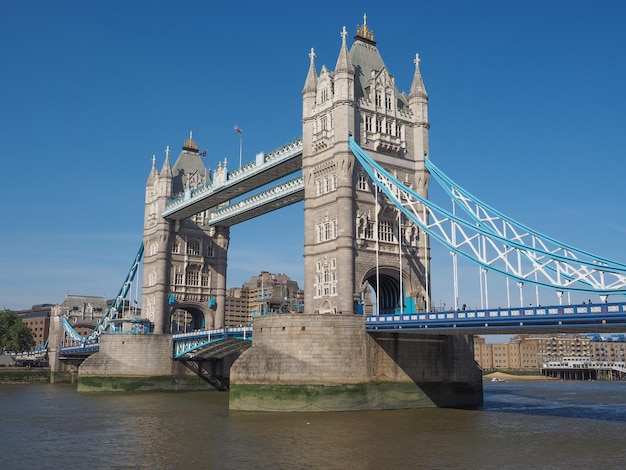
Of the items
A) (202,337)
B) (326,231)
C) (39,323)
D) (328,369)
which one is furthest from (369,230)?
(39,323)

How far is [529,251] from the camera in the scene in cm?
3725

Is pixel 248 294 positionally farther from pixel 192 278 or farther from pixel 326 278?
pixel 326 278

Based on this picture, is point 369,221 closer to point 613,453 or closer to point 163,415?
point 163,415

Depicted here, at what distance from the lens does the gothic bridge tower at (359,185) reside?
160 ft

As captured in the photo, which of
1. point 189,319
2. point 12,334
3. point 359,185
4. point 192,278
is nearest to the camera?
point 359,185

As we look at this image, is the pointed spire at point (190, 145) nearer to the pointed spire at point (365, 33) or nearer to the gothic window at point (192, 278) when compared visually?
the gothic window at point (192, 278)

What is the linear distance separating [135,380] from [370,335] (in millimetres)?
33024

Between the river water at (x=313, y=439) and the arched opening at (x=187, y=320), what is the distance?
32800 mm

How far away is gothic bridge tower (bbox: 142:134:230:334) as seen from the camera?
249 ft

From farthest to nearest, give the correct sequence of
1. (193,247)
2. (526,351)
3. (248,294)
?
(248,294), (526,351), (193,247)

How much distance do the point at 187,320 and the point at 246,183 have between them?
30869 mm

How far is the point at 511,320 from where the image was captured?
35.6m

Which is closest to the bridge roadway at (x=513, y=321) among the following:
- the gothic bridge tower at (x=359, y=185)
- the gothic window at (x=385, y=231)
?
the gothic bridge tower at (x=359, y=185)

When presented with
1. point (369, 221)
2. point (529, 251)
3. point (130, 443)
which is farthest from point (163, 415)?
point (529, 251)
